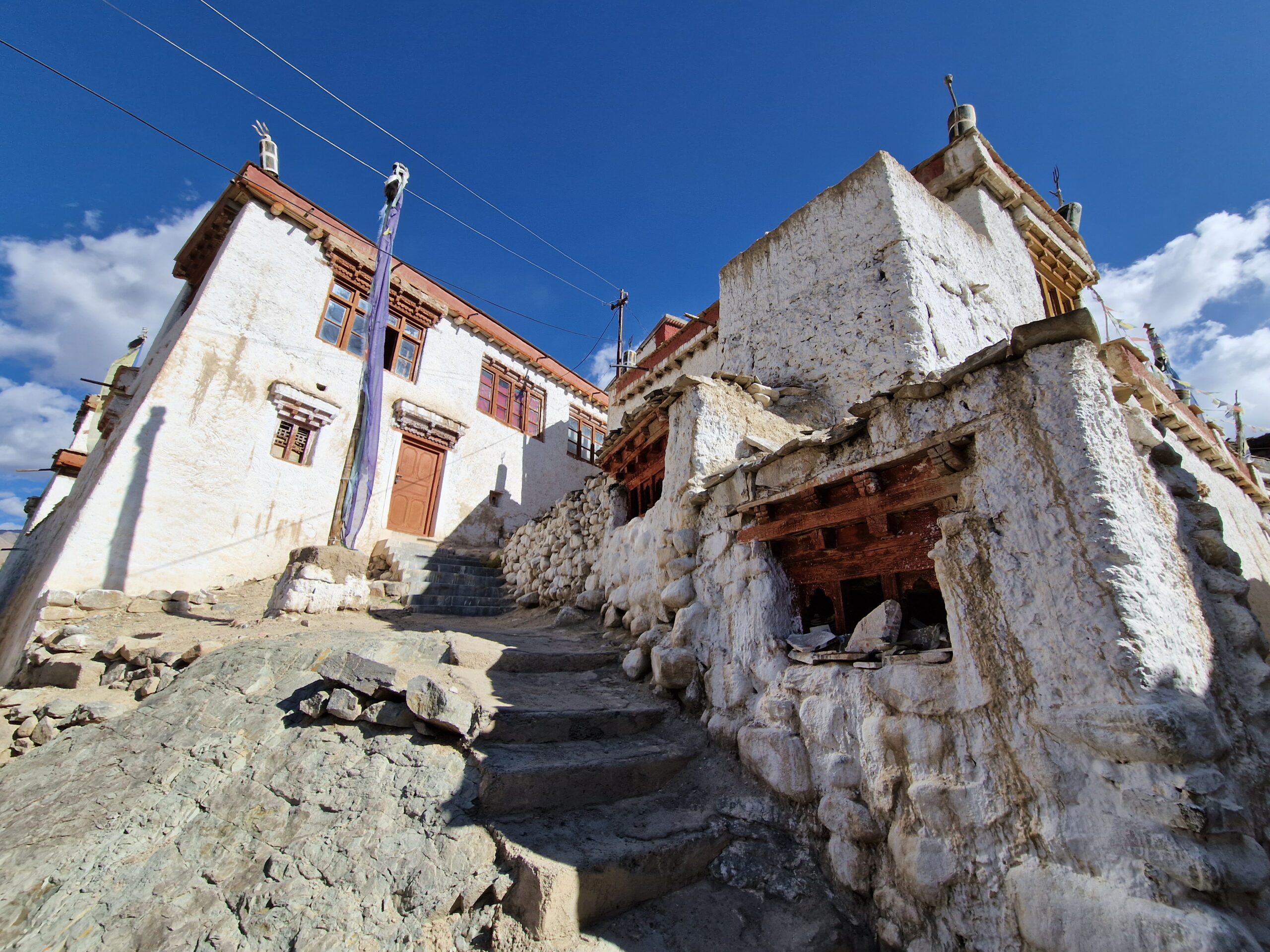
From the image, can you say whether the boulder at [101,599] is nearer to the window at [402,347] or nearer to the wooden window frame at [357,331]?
the wooden window frame at [357,331]

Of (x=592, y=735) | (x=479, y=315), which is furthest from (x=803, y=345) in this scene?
(x=479, y=315)

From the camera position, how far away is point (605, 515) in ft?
22.8

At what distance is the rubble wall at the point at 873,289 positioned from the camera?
22.0 feet

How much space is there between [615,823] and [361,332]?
11.7 metres

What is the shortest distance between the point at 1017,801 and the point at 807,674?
3.65ft

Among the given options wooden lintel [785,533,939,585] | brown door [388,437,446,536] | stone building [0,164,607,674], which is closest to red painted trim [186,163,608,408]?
stone building [0,164,607,674]

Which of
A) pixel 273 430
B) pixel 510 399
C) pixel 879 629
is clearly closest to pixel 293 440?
pixel 273 430

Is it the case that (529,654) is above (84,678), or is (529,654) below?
above

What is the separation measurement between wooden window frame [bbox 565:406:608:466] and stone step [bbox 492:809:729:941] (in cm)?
1340

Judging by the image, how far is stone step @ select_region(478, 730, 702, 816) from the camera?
2898mm

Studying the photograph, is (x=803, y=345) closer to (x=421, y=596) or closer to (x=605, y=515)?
(x=605, y=515)

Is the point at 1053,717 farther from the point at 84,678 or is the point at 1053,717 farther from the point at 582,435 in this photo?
the point at 582,435

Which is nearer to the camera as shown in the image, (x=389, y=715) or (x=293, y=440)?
(x=389, y=715)

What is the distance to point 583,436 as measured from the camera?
17047 mm
